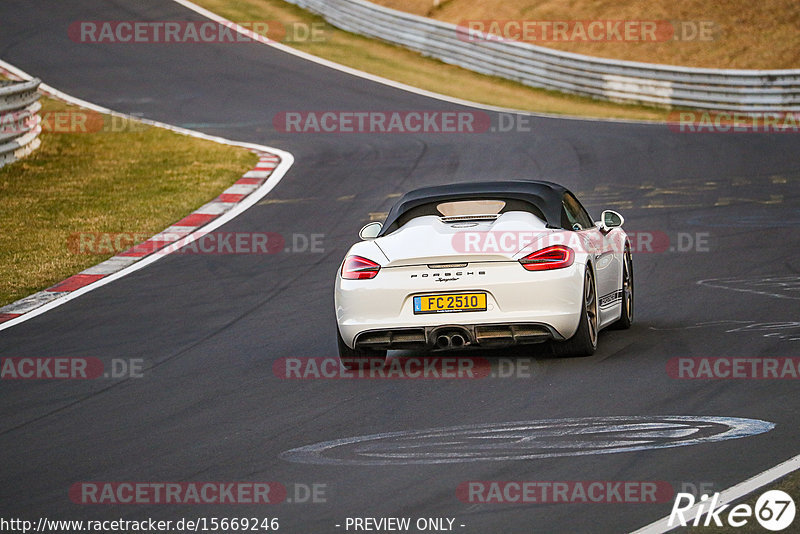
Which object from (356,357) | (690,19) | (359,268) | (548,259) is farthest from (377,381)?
(690,19)

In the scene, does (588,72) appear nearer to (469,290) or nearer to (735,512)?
(469,290)

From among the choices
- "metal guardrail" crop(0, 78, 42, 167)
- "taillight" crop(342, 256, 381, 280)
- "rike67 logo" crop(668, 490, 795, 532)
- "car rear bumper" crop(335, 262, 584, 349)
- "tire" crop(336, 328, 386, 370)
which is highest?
"metal guardrail" crop(0, 78, 42, 167)

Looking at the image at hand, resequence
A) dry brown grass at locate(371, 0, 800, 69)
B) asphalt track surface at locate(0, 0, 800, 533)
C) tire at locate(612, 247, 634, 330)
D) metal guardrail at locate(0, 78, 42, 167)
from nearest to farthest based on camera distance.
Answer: asphalt track surface at locate(0, 0, 800, 533)
tire at locate(612, 247, 634, 330)
metal guardrail at locate(0, 78, 42, 167)
dry brown grass at locate(371, 0, 800, 69)

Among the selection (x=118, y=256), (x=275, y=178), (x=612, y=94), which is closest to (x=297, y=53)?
(x=612, y=94)

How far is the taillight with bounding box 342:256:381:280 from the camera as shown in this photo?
886 cm

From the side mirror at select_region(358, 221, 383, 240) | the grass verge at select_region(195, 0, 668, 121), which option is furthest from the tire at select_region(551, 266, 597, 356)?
the grass verge at select_region(195, 0, 668, 121)

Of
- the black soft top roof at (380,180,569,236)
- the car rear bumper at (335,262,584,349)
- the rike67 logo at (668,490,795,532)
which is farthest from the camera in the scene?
the black soft top roof at (380,180,569,236)

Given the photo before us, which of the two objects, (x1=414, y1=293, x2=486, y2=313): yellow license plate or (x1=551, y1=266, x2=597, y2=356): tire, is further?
(x1=551, y1=266, x2=597, y2=356): tire

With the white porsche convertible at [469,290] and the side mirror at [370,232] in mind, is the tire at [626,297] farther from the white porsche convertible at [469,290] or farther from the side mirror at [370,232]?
the side mirror at [370,232]

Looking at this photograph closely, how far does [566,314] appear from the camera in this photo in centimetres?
862

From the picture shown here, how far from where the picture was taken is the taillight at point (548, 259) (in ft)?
28.5

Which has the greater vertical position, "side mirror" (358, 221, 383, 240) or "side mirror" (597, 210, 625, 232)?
"side mirror" (597, 210, 625, 232)

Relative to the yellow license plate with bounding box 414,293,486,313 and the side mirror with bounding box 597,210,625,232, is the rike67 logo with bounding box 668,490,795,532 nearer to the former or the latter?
the yellow license plate with bounding box 414,293,486,313

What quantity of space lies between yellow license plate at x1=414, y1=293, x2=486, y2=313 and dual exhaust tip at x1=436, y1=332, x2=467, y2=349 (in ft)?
0.53
